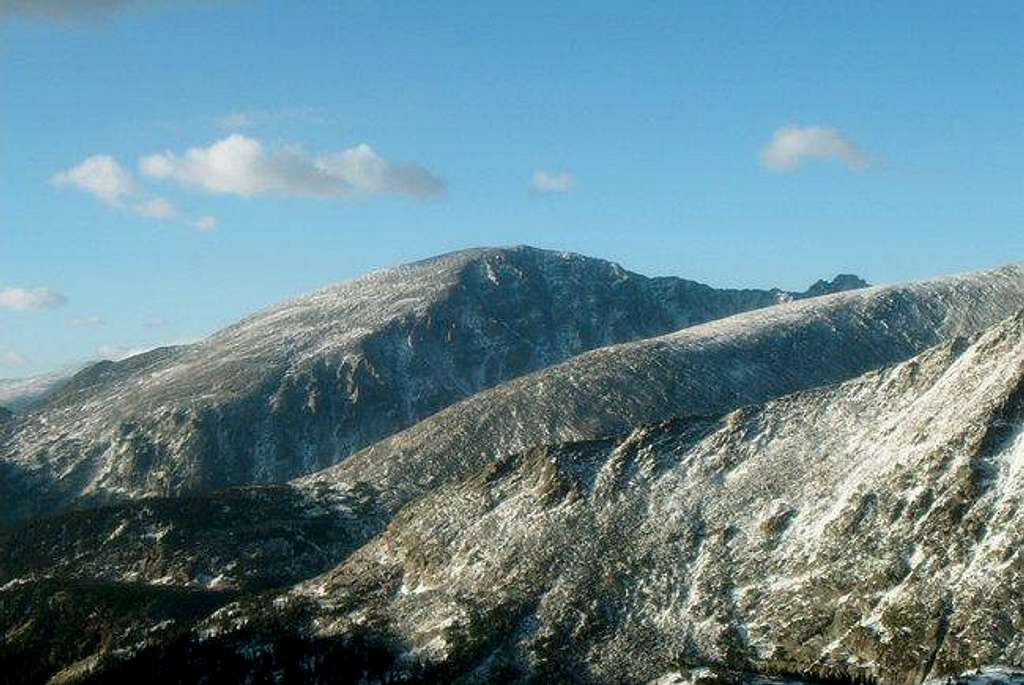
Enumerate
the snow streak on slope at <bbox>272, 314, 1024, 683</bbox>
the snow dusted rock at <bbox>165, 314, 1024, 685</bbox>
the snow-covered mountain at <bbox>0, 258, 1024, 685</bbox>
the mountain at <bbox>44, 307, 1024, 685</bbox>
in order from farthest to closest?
the snow-covered mountain at <bbox>0, 258, 1024, 685</bbox> < the mountain at <bbox>44, 307, 1024, 685</bbox> < the snow dusted rock at <bbox>165, 314, 1024, 685</bbox> < the snow streak on slope at <bbox>272, 314, 1024, 683</bbox>

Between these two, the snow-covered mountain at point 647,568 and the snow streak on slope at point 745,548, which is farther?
the snow-covered mountain at point 647,568

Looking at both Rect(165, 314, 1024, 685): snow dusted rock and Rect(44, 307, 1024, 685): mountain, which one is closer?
Rect(165, 314, 1024, 685): snow dusted rock

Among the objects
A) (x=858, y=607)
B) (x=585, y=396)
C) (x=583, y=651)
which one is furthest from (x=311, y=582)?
(x=585, y=396)

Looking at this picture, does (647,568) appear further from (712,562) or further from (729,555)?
(729,555)

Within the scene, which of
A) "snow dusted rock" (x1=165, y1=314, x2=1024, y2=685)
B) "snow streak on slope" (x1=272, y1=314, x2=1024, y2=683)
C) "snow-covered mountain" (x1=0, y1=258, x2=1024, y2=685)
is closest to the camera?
"snow streak on slope" (x1=272, y1=314, x2=1024, y2=683)

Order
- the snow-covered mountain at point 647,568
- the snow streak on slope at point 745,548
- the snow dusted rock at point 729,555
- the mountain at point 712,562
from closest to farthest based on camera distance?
the snow streak on slope at point 745,548 < the snow dusted rock at point 729,555 < the mountain at point 712,562 < the snow-covered mountain at point 647,568

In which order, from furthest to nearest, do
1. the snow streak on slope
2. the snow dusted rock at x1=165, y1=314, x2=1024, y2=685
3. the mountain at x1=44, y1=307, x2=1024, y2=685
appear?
the mountain at x1=44, y1=307, x2=1024, y2=685 → the snow dusted rock at x1=165, y1=314, x2=1024, y2=685 → the snow streak on slope

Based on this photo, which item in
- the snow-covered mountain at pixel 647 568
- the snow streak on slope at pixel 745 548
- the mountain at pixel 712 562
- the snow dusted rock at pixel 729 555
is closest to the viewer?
the snow streak on slope at pixel 745 548
